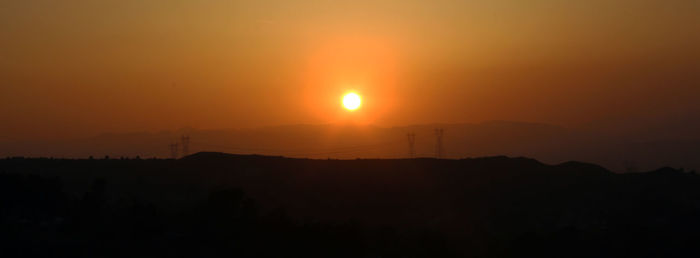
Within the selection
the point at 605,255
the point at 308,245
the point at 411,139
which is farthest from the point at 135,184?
the point at 411,139

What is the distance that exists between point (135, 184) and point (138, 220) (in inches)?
641

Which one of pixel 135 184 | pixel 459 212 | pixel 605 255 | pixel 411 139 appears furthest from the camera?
pixel 411 139

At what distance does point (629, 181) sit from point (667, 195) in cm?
437

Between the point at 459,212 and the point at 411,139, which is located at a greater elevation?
the point at 411,139

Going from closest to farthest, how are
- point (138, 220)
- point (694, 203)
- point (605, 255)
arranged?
1. point (605, 255)
2. point (138, 220)
3. point (694, 203)

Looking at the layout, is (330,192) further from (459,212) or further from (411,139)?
(411,139)

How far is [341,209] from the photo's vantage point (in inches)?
2185

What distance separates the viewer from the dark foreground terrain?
1570 inches

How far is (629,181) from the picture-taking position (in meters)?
54.1

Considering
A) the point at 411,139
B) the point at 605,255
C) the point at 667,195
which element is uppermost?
the point at 411,139

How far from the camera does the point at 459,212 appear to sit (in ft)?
174

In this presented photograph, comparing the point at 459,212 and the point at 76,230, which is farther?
the point at 459,212

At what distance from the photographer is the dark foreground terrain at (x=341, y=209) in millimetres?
39875

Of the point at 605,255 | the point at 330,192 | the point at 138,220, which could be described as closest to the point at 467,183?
the point at 330,192
